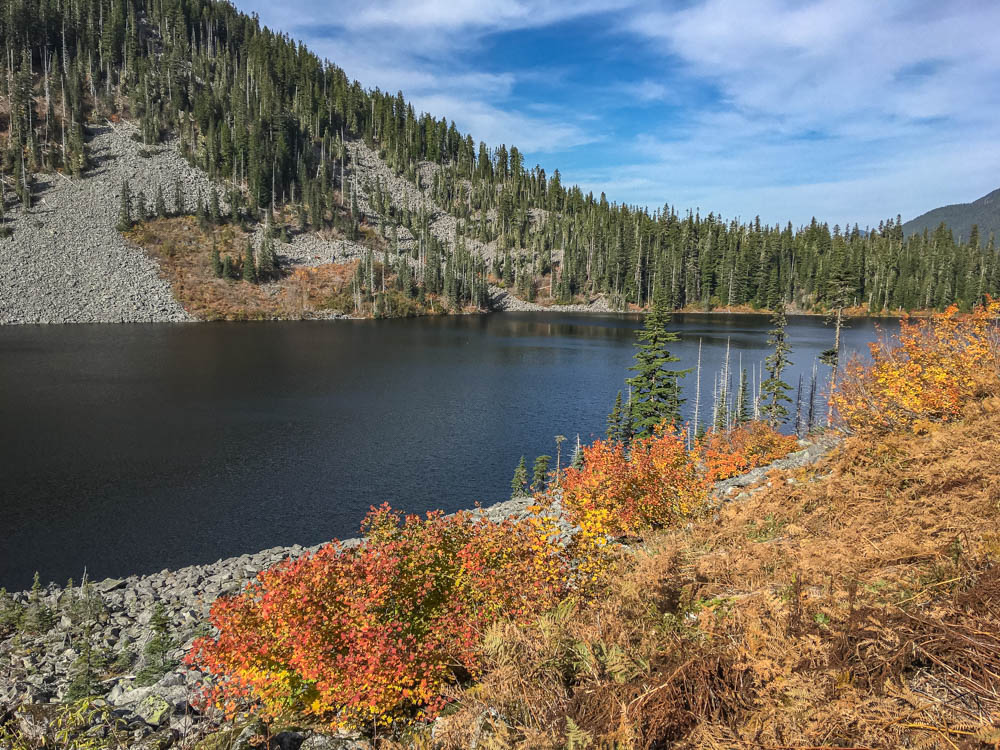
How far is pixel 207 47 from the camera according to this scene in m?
183

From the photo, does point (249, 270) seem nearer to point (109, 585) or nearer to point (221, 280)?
point (221, 280)

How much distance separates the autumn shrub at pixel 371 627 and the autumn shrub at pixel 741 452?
12.0 m

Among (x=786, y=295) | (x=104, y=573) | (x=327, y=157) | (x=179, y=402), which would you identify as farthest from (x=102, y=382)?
(x=786, y=295)

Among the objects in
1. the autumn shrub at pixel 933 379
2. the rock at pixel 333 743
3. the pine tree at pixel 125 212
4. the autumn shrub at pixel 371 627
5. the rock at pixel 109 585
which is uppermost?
the pine tree at pixel 125 212

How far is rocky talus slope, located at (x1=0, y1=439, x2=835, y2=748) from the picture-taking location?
10555 millimetres

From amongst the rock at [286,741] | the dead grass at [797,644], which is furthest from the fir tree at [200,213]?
the dead grass at [797,644]

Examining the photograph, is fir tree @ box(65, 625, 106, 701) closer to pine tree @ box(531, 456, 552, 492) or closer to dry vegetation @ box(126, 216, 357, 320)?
pine tree @ box(531, 456, 552, 492)

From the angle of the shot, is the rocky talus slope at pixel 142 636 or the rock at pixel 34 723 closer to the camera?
the rock at pixel 34 723

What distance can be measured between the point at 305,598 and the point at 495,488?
25.5 metres

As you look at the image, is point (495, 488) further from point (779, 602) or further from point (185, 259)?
point (185, 259)

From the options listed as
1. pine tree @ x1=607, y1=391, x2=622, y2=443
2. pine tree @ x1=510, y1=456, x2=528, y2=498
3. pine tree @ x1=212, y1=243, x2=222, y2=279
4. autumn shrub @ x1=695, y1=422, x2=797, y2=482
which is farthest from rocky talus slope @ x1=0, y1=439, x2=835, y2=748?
pine tree @ x1=212, y1=243, x2=222, y2=279

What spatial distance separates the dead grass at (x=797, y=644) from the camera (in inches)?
149

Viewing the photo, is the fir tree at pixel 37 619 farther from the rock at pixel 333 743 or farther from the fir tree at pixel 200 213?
the fir tree at pixel 200 213

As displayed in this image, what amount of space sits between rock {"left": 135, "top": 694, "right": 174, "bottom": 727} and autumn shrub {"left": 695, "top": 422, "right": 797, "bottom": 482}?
1612 cm
